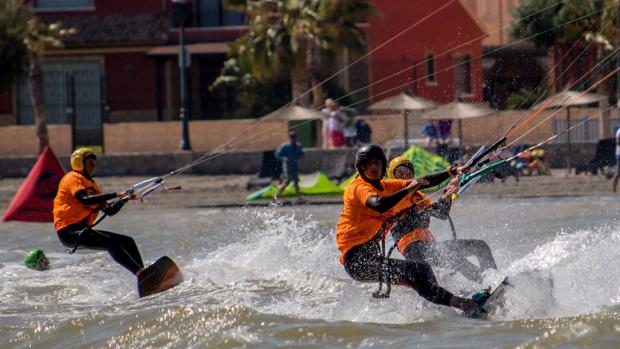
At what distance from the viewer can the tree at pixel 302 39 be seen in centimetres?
3300

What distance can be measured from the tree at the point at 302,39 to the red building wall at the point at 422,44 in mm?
1019

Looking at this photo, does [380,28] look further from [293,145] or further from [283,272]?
[283,272]

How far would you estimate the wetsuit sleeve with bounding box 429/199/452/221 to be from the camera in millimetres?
11523

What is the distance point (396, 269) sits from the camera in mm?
10609

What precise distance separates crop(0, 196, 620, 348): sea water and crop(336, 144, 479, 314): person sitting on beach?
32 centimetres

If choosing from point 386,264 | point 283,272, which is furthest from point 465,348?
point 283,272

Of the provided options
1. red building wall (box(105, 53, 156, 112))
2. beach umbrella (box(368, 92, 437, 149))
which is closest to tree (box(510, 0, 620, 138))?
beach umbrella (box(368, 92, 437, 149))

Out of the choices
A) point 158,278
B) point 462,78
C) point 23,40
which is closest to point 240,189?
point 462,78

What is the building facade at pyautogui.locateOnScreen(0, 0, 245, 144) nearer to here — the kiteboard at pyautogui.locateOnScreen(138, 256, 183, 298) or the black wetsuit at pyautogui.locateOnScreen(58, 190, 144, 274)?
the black wetsuit at pyautogui.locateOnScreen(58, 190, 144, 274)

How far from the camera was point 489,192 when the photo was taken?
2453 cm

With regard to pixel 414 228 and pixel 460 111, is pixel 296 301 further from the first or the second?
pixel 460 111

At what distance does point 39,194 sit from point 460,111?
28.5 feet

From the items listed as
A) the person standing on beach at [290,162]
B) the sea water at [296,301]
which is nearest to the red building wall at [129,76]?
the person standing on beach at [290,162]

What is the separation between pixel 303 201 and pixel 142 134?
8498 millimetres
